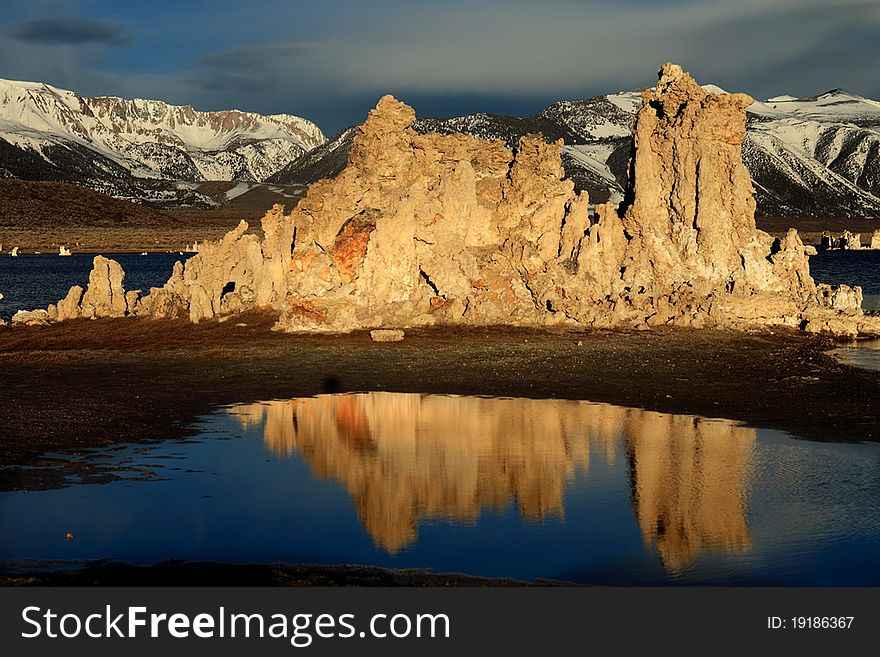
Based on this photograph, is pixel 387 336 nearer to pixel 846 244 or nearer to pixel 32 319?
pixel 32 319

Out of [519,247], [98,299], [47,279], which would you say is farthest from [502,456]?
[47,279]

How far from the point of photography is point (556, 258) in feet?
144

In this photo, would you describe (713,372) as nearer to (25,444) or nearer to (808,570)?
(808,570)

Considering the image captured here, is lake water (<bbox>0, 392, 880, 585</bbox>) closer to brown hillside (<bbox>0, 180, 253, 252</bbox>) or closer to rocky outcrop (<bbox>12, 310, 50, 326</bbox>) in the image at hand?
rocky outcrop (<bbox>12, 310, 50, 326</bbox>)

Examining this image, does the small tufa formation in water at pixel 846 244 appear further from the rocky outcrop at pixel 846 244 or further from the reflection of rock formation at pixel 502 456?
the reflection of rock formation at pixel 502 456

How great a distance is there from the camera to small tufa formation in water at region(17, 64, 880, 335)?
1587 inches

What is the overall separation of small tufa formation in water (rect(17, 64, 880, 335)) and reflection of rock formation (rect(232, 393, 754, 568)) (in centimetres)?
1280

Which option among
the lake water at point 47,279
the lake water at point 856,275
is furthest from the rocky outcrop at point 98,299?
the lake water at point 856,275

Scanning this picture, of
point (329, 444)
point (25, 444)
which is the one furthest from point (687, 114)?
point (25, 444)

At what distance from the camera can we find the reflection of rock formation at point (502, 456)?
1689 cm

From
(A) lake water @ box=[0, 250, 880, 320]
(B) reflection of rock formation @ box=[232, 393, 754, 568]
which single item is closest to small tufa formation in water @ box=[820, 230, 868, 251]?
(A) lake water @ box=[0, 250, 880, 320]

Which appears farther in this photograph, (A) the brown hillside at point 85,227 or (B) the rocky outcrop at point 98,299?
Answer: (A) the brown hillside at point 85,227

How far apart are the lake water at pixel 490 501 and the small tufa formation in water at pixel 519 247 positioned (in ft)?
50.7

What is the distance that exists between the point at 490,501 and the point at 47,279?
7011 centimetres
